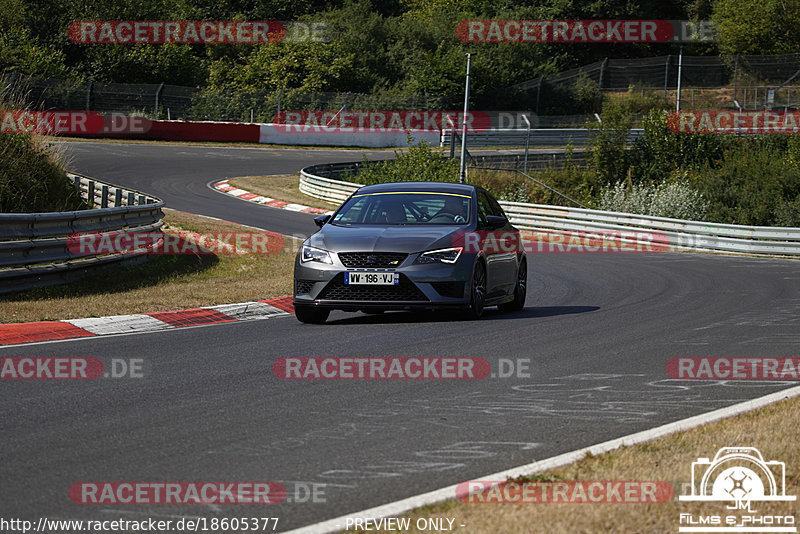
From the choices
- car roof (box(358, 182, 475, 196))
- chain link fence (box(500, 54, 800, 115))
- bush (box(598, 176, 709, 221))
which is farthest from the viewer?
chain link fence (box(500, 54, 800, 115))

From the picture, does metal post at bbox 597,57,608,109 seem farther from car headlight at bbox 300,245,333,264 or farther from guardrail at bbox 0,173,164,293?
car headlight at bbox 300,245,333,264

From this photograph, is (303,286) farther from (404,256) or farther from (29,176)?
(29,176)

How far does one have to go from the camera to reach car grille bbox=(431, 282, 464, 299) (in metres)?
10.9

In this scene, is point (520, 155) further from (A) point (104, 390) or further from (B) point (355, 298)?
(A) point (104, 390)

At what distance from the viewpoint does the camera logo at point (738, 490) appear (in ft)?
14.2

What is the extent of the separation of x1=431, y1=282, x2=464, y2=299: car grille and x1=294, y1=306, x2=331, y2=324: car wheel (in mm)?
1314

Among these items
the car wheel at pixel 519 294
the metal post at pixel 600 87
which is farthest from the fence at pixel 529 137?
the car wheel at pixel 519 294

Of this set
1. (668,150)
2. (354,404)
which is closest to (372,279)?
(354,404)

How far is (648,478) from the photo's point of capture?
5016 mm

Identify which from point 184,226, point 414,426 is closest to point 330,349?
point 414,426

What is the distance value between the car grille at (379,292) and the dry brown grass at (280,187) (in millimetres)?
23023

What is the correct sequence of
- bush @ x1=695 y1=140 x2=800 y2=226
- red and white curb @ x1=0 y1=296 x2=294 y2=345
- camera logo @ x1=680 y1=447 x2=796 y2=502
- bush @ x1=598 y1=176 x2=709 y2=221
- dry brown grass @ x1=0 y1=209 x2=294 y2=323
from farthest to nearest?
bush @ x1=598 y1=176 x2=709 y2=221 < bush @ x1=695 y1=140 x2=800 y2=226 < dry brown grass @ x1=0 y1=209 x2=294 y2=323 < red and white curb @ x1=0 y1=296 x2=294 y2=345 < camera logo @ x1=680 y1=447 x2=796 y2=502

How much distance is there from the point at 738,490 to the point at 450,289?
251 inches

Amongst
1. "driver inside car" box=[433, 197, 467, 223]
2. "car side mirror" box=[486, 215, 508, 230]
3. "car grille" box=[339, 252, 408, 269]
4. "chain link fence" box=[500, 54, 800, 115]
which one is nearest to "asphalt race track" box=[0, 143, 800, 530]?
"car grille" box=[339, 252, 408, 269]
